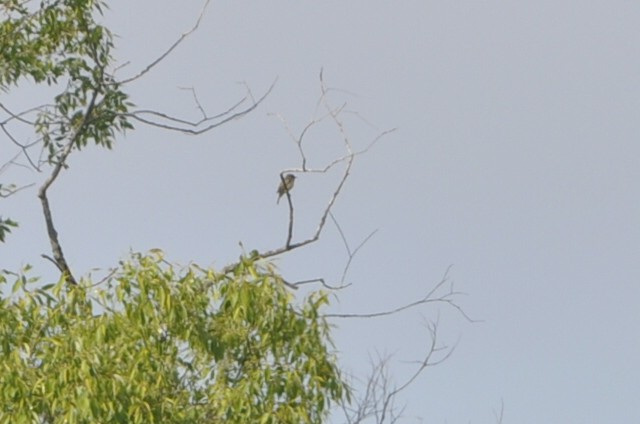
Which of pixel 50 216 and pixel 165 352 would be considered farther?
pixel 50 216

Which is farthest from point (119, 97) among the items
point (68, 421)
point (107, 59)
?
point (68, 421)

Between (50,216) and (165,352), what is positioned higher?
(50,216)

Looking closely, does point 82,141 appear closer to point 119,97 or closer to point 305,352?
point 119,97

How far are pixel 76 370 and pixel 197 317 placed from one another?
1.12 meters

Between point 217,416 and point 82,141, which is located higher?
point 82,141

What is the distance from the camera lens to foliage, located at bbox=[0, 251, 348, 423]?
33.8 ft

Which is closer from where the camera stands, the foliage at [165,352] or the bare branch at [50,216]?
the foliage at [165,352]

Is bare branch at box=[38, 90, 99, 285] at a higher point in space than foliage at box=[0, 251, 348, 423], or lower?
higher

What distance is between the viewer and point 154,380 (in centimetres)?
1064

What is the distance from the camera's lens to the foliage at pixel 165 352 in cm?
1030

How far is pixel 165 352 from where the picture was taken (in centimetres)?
1092

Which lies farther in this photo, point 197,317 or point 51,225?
point 51,225

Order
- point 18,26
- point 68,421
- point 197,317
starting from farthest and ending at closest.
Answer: point 18,26, point 197,317, point 68,421

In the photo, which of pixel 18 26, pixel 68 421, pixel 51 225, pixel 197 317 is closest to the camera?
pixel 68 421
